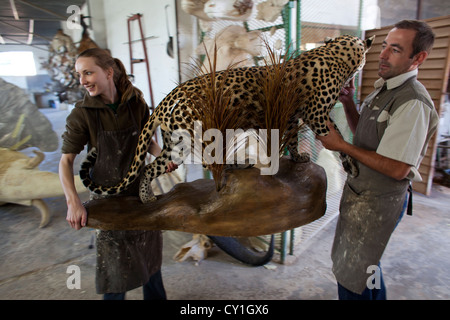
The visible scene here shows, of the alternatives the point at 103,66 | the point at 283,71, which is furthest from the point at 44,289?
the point at 283,71

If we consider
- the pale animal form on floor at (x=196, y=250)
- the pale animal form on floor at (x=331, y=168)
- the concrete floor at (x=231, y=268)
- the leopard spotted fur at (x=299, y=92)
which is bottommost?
the concrete floor at (x=231, y=268)

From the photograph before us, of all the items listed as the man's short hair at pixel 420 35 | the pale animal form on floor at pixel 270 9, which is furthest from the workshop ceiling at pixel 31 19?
the man's short hair at pixel 420 35

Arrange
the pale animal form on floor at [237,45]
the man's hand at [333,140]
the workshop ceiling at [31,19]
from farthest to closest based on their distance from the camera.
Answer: the workshop ceiling at [31,19], the pale animal form on floor at [237,45], the man's hand at [333,140]

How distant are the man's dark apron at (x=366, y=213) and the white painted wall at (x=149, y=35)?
81.2 inches

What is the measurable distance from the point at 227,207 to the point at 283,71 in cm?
61

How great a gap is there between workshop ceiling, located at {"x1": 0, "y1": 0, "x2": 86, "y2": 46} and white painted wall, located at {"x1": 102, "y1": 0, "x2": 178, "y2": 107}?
474mm

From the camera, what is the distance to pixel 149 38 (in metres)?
3.57

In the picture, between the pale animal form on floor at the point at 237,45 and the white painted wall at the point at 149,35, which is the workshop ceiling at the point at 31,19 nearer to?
the white painted wall at the point at 149,35

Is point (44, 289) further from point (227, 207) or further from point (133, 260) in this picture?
point (227, 207)

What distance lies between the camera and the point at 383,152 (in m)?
1.21

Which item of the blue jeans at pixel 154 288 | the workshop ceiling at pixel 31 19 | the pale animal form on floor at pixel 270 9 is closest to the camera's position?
the blue jeans at pixel 154 288

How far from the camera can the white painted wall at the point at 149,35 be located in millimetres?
3309

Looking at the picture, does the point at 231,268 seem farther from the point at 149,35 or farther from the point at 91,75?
the point at 149,35

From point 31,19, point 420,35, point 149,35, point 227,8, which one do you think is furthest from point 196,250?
point 31,19
